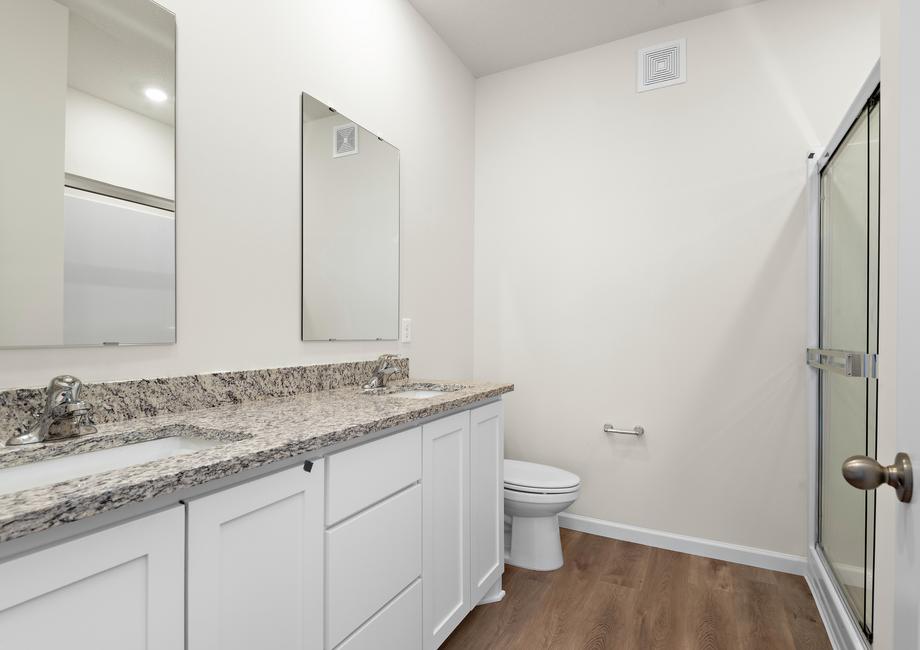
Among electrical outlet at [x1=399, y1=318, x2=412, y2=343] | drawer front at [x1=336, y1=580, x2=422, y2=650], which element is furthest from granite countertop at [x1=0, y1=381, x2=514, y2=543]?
electrical outlet at [x1=399, y1=318, x2=412, y2=343]

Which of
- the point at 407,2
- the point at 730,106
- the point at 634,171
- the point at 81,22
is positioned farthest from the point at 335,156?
the point at 730,106

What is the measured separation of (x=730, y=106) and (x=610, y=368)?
142cm

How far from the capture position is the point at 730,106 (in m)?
2.38

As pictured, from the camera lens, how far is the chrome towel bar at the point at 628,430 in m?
2.54

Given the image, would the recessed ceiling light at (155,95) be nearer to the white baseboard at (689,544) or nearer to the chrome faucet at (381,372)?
the chrome faucet at (381,372)

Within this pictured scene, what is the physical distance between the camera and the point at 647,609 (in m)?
1.95

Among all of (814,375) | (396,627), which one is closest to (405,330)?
(396,627)

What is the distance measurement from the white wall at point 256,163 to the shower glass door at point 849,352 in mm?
1739

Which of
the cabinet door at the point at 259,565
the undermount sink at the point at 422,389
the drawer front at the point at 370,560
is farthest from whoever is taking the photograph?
the undermount sink at the point at 422,389

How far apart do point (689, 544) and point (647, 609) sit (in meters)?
0.62

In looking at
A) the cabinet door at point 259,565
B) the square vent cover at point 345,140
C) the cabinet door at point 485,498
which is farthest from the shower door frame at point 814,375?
the cabinet door at point 259,565

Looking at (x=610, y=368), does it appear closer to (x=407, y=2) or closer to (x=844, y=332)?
(x=844, y=332)

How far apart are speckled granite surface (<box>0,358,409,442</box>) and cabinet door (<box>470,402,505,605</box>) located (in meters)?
0.59

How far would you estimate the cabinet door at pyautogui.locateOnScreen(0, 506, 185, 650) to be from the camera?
2.00ft
